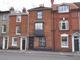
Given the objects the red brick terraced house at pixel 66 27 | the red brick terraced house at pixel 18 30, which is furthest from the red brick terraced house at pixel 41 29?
the red brick terraced house at pixel 18 30

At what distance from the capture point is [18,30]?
4366 cm

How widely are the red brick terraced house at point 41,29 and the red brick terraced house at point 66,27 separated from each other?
111cm

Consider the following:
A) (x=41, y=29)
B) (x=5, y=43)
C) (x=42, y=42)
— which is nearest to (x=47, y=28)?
(x=41, y=29)

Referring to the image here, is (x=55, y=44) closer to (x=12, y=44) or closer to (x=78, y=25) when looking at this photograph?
(x=78, y=25)

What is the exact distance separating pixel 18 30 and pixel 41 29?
5819 mm

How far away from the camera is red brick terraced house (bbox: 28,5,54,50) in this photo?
40.2 meters

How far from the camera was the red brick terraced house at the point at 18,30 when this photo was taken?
42.8 meters

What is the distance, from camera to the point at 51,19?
133ft

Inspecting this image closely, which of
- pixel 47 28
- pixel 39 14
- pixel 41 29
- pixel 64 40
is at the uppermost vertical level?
pixel 39 14

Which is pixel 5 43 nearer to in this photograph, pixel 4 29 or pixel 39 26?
pixel 4 29

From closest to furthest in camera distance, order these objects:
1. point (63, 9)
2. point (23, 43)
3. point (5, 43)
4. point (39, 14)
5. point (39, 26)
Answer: point (63, 9)
point (39, 26)
point (39, 14)
point (23, 43)
point (5, 43)

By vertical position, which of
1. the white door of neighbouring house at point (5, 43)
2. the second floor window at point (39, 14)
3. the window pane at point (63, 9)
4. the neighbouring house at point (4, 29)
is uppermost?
the window pane at point (63, 9)

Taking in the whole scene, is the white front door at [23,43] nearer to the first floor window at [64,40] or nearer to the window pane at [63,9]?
the first floor window at [64,40]

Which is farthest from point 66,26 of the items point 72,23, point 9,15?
point 9,15
